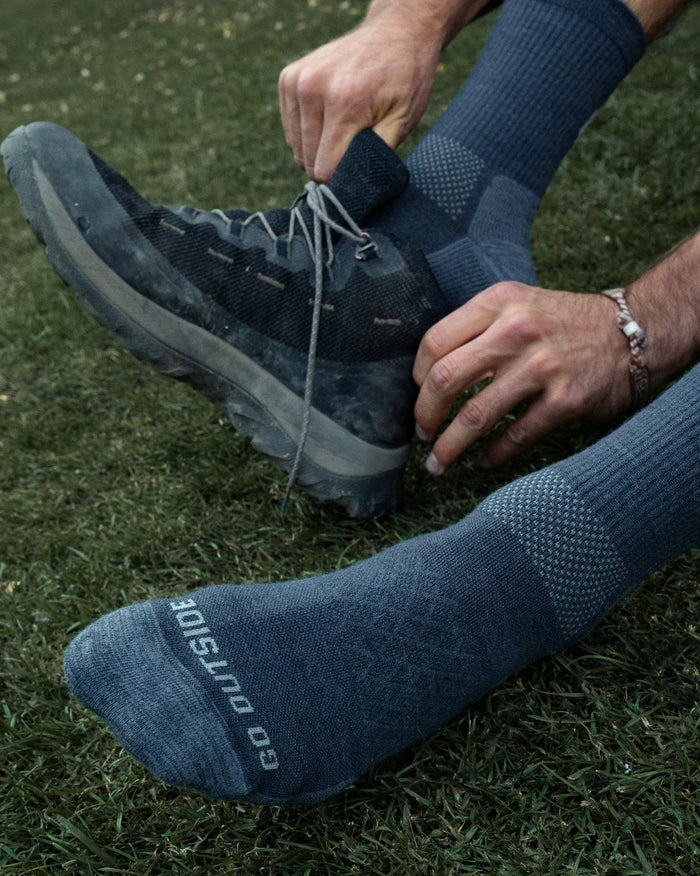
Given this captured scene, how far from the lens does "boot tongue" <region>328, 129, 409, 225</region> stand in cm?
147

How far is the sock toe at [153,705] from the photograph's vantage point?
2.97ft

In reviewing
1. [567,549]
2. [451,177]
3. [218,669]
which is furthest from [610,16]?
[218,669]

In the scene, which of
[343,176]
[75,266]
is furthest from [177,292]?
[343,176]

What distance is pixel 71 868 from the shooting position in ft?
3.15

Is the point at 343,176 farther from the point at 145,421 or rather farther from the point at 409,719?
the point at 409,719

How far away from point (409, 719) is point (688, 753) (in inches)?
12.4

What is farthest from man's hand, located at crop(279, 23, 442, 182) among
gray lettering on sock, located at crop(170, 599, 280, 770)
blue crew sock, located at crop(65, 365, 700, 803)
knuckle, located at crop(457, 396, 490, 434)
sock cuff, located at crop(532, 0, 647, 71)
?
gray lettering on sock, located at crop(170, 599, 280, 770)

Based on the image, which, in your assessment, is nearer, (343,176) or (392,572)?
(392,572)

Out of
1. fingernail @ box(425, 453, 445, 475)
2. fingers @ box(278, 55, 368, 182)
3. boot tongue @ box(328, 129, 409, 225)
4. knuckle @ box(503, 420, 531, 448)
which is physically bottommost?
fingernail @ box(425, 453, 445, 475)

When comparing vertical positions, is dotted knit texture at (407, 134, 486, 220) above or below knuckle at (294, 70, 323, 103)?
below

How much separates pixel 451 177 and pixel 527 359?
46cm

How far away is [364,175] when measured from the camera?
147cm

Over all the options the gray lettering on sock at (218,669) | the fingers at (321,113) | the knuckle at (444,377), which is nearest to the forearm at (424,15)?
the fingers at (321,113)

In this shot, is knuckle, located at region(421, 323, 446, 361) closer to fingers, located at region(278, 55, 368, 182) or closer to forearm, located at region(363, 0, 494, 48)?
fingers, located at region(278, 55, 368, 182)
